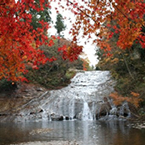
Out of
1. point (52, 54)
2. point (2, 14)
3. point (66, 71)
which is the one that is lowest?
point (2, 14)

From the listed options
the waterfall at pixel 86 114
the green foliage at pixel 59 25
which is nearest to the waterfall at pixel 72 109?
the waterfall at pixel 86 114

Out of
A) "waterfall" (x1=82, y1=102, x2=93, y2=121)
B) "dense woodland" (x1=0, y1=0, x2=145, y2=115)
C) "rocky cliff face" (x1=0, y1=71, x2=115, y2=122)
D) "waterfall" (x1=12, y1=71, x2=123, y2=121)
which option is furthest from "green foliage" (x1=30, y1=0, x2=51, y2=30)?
"waterfall" (x1=82, y1=102, x2=93, y2=121)

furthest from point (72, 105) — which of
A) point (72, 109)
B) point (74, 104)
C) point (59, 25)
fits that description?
point (59, 25)

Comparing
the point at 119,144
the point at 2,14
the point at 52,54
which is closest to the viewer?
the point at 2,14

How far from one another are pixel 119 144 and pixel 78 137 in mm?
1878

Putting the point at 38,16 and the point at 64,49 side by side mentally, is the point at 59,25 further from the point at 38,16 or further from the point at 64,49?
the point at 64,49

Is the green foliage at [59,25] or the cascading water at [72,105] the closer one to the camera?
the cascading water at [72,105]

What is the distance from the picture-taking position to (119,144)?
7000 millimetres

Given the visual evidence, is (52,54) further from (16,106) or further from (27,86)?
(16,106)

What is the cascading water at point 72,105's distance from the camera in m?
14.1

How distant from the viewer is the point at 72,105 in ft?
50.0

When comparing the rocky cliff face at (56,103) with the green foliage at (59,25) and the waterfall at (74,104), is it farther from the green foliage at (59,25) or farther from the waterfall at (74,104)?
the green foliage at (59,25)

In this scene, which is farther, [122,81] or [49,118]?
[122,81]

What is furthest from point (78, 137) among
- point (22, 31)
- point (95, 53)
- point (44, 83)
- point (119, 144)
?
point (95, 53)
